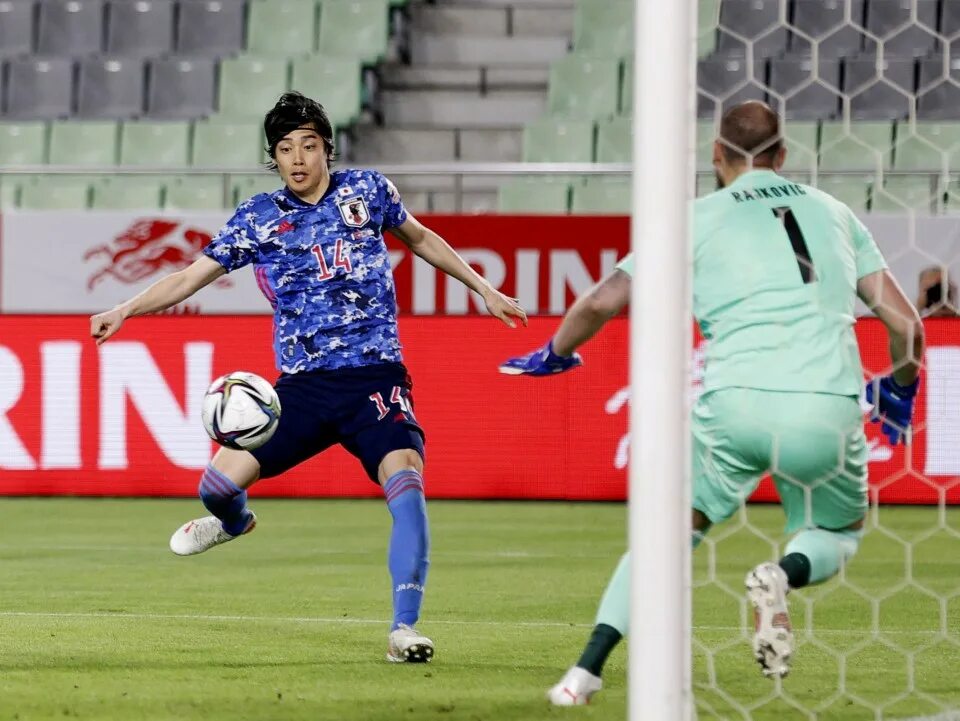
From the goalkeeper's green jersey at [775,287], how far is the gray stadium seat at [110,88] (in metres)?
12.1

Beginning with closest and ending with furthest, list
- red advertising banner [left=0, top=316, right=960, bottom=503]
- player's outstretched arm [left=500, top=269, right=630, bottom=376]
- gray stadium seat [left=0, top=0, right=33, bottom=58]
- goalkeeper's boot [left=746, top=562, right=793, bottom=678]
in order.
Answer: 1. goalkeeper's boot [left=746, top=562, right=793, bottom=678]
2. player's outstretched arm [left=500, top=269, right=630, bottom=376]
3. red advertising banner [left=0, top=316, right=960, bottom=503]
4. gray stadium seat [left=0, top=0, right=33, bottom=58]

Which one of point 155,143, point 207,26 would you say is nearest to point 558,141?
point 155,143

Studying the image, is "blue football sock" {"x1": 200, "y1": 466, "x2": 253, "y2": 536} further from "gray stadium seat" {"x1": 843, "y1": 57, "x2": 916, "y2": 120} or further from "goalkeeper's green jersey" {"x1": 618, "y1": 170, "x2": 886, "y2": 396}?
"gray stadium seat" {"x1": 843, "y1": 57, "x2": 916, "y2": 120}

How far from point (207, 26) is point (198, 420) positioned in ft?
19.2

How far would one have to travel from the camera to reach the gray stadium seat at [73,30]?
1614 cm

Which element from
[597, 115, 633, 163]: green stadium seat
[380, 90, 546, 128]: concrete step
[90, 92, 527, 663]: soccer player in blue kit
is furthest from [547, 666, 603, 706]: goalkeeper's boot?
[380, 90, 546, 128]: concrete step

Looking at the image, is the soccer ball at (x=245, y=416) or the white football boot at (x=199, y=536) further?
the white football boot at (x=199, y=536)

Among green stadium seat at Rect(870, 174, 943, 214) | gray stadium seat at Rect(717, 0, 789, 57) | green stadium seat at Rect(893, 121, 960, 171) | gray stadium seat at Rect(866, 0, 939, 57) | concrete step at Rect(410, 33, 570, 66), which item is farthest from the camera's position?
concrete step at Rect(410, 33, 570, 66)

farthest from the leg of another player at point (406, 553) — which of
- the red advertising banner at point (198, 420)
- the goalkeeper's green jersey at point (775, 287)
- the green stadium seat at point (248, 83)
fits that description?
the green stadium seat at point (248, 83)

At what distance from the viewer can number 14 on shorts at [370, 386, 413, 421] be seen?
5.32m

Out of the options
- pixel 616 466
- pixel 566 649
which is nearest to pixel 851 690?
pixel 566 649

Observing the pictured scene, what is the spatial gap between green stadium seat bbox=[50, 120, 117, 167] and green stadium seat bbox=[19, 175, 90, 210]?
1043 mm

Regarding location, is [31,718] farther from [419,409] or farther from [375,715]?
[419,409]

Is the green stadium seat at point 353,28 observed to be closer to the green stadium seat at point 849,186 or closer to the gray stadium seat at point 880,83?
the gray stadium seat at point 880,83
